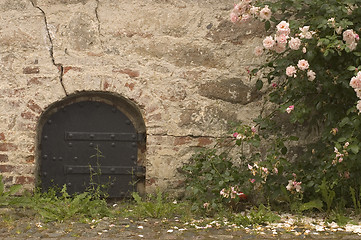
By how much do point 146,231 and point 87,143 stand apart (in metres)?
1.41

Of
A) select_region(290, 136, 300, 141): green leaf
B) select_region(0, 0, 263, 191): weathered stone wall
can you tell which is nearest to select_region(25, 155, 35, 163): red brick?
select_region(0, 0, 263, 191): weathered stone wall

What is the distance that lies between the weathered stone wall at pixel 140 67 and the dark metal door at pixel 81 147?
0.19m

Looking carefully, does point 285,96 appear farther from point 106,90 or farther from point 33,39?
point 33,39

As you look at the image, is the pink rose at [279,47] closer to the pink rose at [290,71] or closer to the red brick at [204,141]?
the pink rose at [290,71]

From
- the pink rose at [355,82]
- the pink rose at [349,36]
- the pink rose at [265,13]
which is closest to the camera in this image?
the pink rose at [355,82]

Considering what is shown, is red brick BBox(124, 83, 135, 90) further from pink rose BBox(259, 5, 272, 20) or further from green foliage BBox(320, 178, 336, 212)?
green foliage BBox(320, 178, 336, 212)

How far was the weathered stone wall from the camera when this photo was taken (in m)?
5.40

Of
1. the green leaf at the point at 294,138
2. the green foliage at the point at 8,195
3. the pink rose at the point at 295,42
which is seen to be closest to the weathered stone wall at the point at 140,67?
the green foliage at the point at 8,195

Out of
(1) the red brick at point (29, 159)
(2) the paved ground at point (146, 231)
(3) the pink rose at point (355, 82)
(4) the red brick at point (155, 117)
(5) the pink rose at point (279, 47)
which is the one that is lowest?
(2) the paved ground at point (146, 231)

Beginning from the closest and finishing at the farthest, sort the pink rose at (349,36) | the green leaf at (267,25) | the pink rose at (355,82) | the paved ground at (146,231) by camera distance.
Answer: the paved ground at (146,231)
the pink rose at (355,82)
the pink rose at (349,36)
the green leaf at (267,25)

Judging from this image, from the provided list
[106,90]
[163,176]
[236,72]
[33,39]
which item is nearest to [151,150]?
[163,176]

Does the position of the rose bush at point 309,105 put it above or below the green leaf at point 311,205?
above

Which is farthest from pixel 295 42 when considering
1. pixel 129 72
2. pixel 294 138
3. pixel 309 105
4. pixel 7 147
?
pixel 7 147

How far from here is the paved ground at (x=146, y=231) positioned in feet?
14.2
